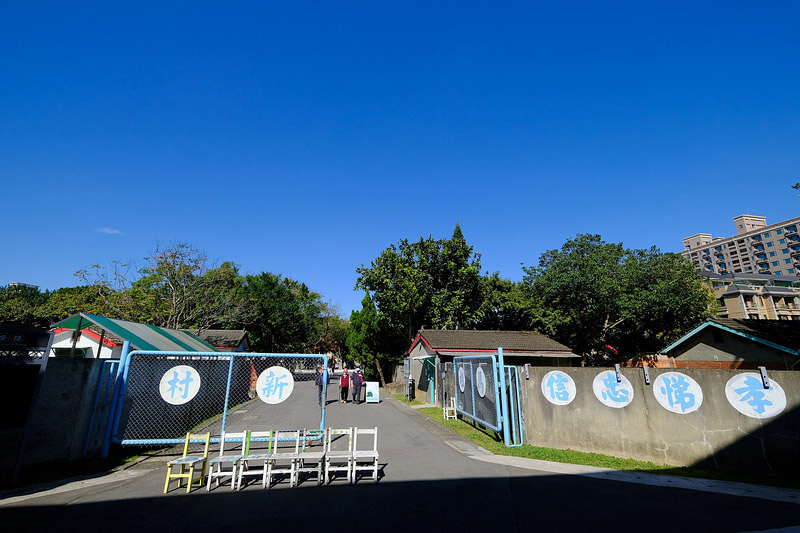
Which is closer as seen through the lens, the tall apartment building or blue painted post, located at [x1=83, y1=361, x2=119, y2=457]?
blue painted post, located at [x1=83, y1=361, x2=119, y2=457]

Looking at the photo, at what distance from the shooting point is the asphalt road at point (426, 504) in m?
4.80

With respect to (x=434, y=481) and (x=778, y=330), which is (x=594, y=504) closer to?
(x=434, y=481)

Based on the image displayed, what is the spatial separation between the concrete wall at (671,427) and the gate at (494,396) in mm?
321

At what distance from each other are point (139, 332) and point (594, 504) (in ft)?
39.3

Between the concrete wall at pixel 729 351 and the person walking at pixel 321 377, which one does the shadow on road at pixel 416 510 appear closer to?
the person walking at pixel 321 377

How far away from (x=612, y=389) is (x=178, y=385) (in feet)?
32.9

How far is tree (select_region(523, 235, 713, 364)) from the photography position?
92.5 ft

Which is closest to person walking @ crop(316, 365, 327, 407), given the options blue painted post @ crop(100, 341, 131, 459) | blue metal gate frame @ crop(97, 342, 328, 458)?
blue metal gate frame @ crop(97, 342, 328, 458)

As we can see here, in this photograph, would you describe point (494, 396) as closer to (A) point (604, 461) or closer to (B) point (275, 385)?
(A) point (604, 461)

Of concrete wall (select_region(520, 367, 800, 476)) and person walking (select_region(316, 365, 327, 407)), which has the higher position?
person walking (select_region(316, 365, 327, 407))

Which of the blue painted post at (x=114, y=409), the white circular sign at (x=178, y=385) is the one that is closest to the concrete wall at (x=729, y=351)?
the white circular sign at (x=178, y=385)

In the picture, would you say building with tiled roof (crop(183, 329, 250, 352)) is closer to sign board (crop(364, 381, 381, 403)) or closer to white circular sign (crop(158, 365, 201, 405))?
sign board (crop(364, 381, 381, 403))

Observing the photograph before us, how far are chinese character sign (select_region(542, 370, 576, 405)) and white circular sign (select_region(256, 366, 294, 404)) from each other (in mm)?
6339

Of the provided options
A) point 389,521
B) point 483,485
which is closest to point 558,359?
point 483,485
